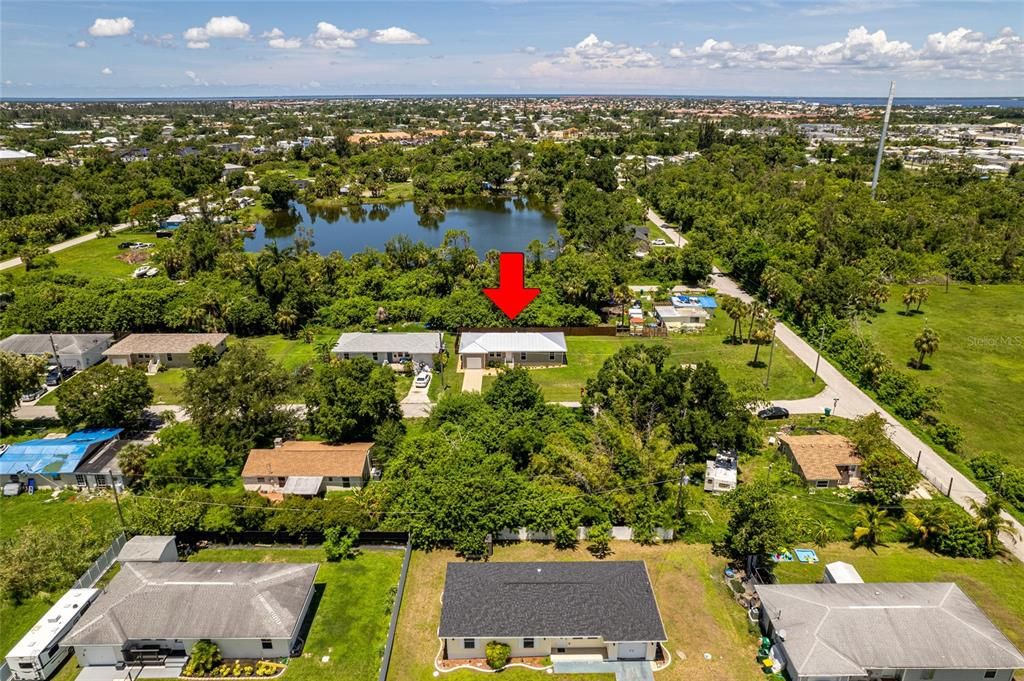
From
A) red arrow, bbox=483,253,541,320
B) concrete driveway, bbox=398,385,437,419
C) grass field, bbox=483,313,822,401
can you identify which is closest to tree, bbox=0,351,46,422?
concrete driveway, bbox=398,385,437,419

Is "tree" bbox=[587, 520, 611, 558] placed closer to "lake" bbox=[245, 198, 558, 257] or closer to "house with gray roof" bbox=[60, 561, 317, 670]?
"house with gray roof" bbox=[60, 561, 317, 670]

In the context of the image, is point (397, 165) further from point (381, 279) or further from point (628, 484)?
point (628, 484)

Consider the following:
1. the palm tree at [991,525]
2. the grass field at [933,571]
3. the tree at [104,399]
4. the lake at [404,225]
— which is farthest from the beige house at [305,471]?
the lake at [404,225]

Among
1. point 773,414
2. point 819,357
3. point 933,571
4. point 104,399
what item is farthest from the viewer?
point 819,357

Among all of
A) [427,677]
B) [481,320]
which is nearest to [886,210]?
[481,320]

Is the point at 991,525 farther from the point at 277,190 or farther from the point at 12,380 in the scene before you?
the point at 277,190

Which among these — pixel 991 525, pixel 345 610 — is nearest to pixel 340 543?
pixel 345 610
